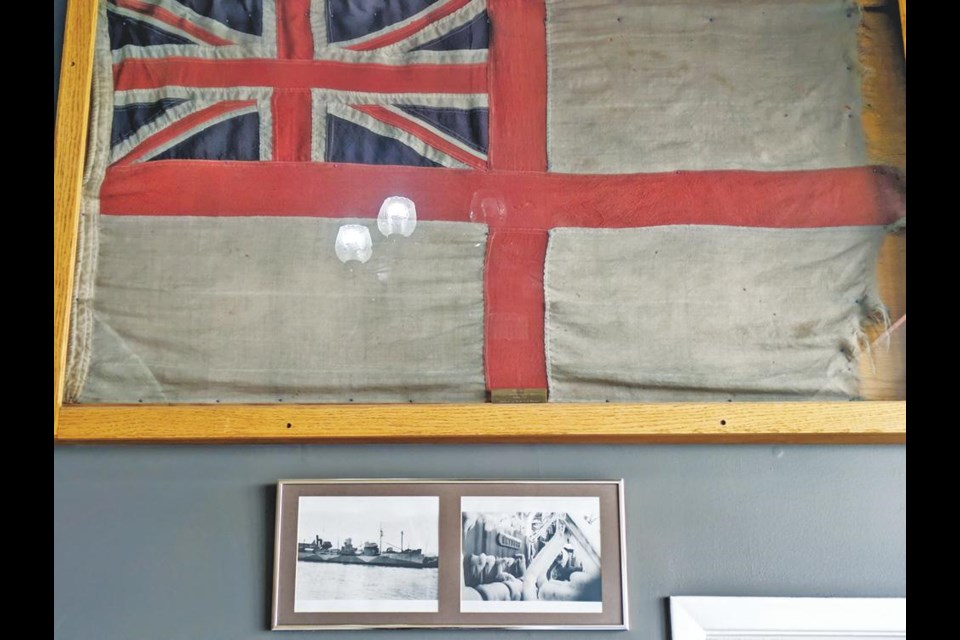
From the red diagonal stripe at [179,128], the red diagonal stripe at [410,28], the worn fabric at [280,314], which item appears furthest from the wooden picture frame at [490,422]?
the red diagonal stripe at [410,28]

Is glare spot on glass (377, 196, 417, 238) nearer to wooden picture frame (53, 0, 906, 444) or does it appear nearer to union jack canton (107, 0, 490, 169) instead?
union jack canton (107, 0, 490, 169)

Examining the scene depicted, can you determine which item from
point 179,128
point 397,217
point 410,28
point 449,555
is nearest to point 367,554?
point 449,555

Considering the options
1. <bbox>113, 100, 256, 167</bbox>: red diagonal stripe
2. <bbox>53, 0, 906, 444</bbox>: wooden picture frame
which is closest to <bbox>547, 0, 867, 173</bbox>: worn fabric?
<bbox>53, 0, 906, 444</bbox>: wooden picture frame

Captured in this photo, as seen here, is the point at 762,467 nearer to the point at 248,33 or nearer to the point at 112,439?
the point at 112,439

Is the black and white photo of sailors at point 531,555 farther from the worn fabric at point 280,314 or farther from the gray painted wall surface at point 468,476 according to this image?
the worn fabric at point 280,314

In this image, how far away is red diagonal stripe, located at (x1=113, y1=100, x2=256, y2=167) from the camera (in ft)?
4.42

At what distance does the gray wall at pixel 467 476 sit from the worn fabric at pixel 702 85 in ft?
1.53

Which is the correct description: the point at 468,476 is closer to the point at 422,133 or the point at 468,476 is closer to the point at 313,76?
the point at 422,133

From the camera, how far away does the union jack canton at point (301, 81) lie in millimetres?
1350

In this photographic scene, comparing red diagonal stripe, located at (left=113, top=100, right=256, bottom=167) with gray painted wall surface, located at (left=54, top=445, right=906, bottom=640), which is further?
red diagonal stripe, located at (left=113, top=100, right=256, bottom=167)

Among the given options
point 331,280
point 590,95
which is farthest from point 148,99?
point 590,95

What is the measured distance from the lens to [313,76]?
1.37 meters

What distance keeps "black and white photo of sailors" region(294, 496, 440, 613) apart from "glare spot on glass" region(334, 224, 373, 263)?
1.19 ft

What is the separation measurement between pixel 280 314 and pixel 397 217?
232 mm
